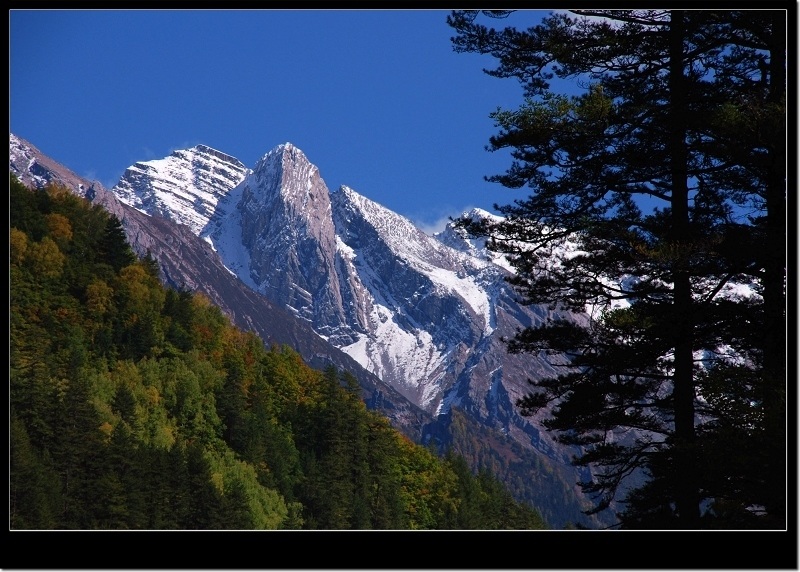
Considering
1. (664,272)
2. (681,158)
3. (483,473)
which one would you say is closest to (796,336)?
(664,272)

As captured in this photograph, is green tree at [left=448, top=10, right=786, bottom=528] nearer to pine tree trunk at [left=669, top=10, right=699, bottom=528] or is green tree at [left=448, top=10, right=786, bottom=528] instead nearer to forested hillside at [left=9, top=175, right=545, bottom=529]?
pine tree trunk at [left=669, top=10, right=699, bottom=528]

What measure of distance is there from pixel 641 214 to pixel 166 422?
57307mm

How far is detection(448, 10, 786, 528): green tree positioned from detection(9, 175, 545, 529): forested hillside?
30.8 metres

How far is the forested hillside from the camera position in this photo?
51531 millimetres

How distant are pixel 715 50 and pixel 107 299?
77.8m

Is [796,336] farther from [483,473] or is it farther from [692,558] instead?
[483,473]

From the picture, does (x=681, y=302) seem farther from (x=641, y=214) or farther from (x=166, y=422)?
(x=166, y=422)

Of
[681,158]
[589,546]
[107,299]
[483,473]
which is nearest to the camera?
[589,546]

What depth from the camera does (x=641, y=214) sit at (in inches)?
667

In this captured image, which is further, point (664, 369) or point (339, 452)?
point (339, 452)

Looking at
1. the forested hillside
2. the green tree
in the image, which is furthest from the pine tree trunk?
the forested hillside

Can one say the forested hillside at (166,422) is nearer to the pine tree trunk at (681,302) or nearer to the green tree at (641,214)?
the green tree at (641,214)

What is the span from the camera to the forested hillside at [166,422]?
169 ft

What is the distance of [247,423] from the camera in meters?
76.6
